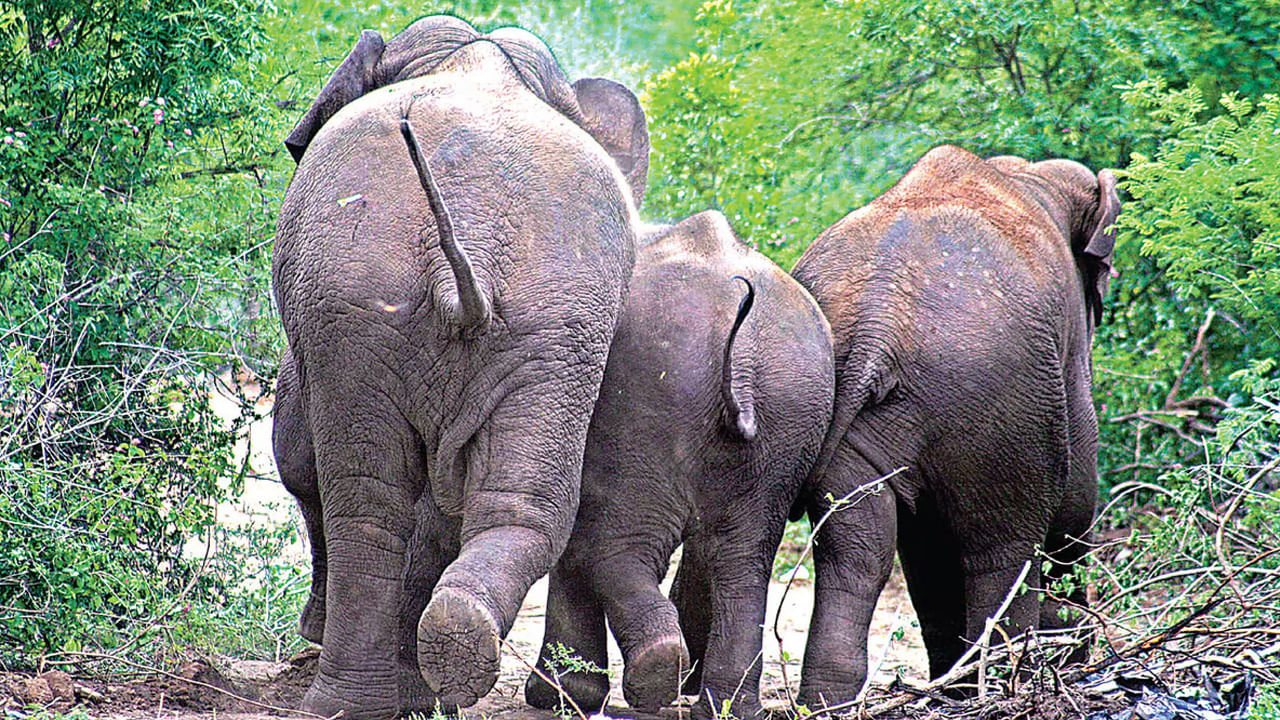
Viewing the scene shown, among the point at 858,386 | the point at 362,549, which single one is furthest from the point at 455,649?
the point at 858,386

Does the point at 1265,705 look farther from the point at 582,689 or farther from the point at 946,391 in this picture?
the point at 582,689

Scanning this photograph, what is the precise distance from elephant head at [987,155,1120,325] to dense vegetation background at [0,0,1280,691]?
0.52 metres

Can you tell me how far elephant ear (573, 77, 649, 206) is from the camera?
605cm

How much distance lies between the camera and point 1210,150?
25.6ft

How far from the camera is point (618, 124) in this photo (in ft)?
19.9

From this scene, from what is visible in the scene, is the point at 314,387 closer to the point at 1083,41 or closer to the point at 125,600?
the point at 125,600

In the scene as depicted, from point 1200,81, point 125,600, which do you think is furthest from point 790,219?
point 125,600

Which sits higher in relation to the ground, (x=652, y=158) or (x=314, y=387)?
(x=314, y=387)

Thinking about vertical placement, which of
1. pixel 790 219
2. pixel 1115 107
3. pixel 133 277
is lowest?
pixel 790 219

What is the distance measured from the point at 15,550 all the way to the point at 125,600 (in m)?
0.58

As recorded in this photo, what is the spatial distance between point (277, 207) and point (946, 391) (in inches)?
138

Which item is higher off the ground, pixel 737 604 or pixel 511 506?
pixel 511 506

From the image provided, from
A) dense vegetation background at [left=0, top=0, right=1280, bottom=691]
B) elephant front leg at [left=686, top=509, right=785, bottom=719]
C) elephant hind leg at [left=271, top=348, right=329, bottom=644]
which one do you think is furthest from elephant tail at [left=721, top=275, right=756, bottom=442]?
dense vegetation background at [left=0, top=0, right=1280, bottom=691]

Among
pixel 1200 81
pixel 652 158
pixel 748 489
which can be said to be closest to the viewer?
pixel 748 489
